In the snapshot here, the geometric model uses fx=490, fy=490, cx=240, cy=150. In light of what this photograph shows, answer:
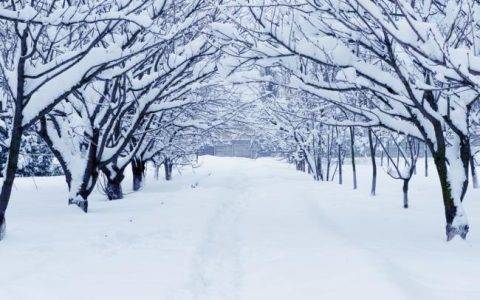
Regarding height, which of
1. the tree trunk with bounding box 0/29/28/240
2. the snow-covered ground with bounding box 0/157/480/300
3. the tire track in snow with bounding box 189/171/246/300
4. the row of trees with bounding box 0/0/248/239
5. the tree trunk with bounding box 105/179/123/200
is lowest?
the tire track in snow with bounding box 189/171/246/300

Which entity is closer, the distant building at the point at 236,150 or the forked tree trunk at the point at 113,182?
the forked tree trunk at the point at 113,182

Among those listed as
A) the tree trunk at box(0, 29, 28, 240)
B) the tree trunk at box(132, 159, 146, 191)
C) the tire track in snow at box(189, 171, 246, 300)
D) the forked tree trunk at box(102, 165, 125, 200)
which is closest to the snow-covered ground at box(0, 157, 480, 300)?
the tire track in snow at box(189, 171, 246, 300)

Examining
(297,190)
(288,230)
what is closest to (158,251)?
(288,230)

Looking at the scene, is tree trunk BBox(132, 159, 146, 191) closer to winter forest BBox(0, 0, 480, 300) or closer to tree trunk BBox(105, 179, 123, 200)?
tree trunk BBox(105, 179, 123, 200)

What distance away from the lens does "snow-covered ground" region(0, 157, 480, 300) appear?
462cm

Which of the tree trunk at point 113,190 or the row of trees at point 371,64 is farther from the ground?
the row of trees at point 371,64

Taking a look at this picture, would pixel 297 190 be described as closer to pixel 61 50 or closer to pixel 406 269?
pixel 61 50

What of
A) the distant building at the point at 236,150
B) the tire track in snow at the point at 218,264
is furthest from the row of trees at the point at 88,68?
the distant building at the point at 236,150

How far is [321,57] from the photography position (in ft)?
21.1

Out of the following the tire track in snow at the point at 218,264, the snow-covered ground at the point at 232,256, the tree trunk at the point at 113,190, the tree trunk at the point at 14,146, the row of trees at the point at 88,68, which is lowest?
the tire track in snow at the point at 218,264

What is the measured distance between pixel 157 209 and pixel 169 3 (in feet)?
14.9

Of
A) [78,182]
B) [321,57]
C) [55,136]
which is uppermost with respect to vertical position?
[321,57]

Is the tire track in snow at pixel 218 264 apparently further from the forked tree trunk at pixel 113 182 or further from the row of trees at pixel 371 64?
the forked tree trunk at pixel 113 182

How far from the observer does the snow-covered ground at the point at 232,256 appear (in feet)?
15.2
